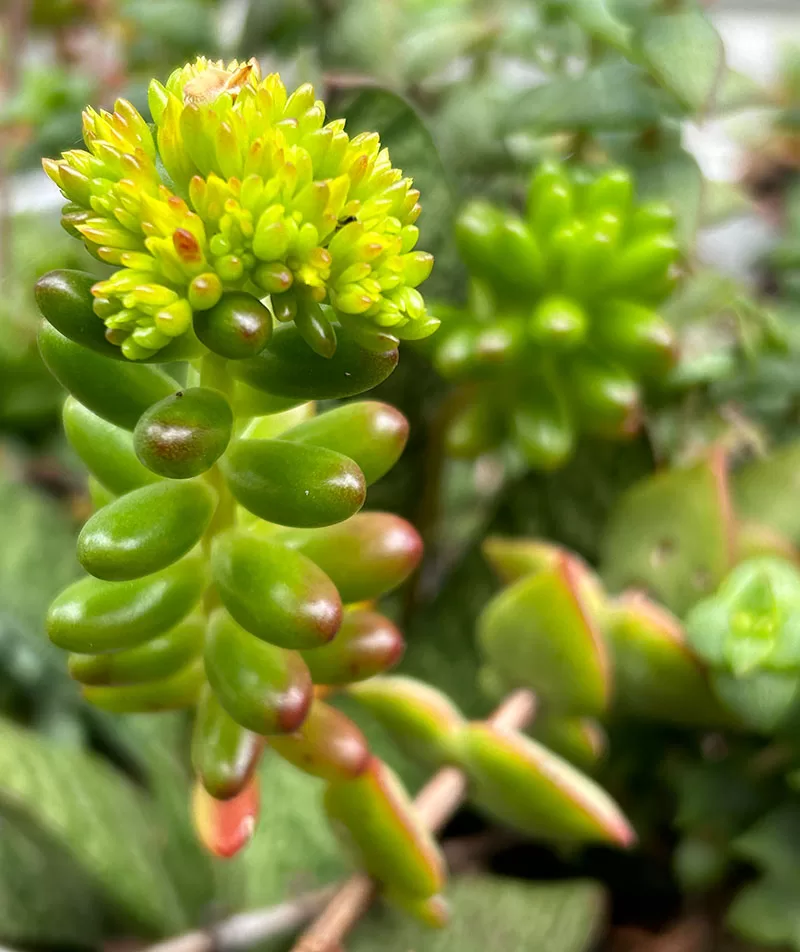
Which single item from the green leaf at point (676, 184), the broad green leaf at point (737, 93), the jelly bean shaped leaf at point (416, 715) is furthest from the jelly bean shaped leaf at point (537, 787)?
the broad green leaf at point (737, 93)

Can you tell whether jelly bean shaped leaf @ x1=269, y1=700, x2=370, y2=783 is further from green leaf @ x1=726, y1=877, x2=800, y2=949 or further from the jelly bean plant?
green leaf @ x1=726, y1=877, x2=800, y2=949

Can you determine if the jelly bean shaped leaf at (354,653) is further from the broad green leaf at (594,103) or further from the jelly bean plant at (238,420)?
the broad green leaf at (594,103)

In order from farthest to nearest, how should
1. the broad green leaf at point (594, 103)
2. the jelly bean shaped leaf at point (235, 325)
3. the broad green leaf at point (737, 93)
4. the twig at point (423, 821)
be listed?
the broad green leaf at point (737, 93) → the broad green leaf at point (594, 103) → the twig at point (423, 821) → the jelly bean shaped leaf at point (235, 325)

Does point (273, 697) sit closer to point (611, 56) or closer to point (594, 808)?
point (594, 808)

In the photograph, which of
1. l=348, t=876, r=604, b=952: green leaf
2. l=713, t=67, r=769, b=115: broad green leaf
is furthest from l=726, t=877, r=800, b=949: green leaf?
l=713, t=67, r=769, b=115: broad green leaf

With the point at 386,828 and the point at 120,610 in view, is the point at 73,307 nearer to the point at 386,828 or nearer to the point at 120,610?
the point at 120,610

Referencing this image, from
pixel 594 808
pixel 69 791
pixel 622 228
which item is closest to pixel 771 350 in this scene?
pixel 622 228
